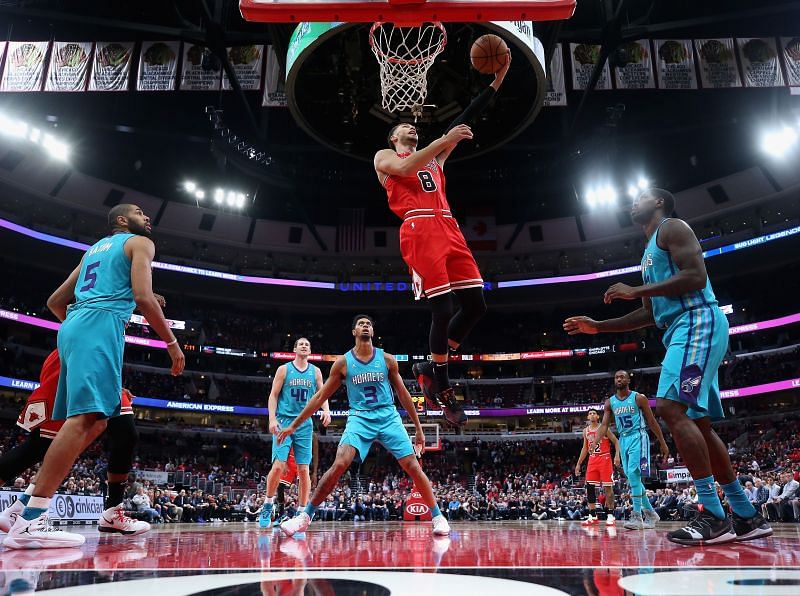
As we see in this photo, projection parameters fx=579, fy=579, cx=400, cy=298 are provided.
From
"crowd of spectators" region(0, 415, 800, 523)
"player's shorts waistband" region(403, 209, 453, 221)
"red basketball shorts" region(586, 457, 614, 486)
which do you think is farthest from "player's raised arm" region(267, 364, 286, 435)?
"crowd of spectators" region(0, 415, 800, 523)

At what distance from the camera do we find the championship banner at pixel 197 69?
16734 mm

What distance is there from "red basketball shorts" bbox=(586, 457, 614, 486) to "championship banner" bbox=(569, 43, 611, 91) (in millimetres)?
10976

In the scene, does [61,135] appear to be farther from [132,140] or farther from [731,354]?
[731,354]

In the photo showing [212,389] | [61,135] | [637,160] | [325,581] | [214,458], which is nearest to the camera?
[325,581]

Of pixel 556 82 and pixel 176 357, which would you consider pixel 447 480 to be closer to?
pixel 556 82

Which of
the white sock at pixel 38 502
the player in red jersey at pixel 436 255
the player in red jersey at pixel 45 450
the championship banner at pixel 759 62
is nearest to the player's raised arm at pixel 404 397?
the player in red jersey at pixel 436 255

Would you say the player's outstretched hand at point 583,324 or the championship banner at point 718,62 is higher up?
the championship banner at point 718,62

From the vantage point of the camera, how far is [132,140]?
2862 cm

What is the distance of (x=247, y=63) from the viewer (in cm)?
1717

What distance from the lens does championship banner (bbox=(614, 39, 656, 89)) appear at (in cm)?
1652

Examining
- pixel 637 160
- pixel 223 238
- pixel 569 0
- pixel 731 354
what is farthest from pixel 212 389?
pixel 569 0

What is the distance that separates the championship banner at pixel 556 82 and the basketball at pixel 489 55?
424 inches

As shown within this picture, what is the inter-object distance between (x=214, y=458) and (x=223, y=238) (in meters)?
13.4

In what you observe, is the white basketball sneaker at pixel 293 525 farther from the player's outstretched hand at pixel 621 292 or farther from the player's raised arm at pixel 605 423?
the player's raised arm at pixel 605 423
